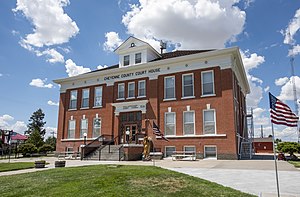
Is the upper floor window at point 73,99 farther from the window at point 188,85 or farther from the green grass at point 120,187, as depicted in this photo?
the green grass at point 120,187

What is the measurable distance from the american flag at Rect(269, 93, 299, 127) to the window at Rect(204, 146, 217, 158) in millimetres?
13448

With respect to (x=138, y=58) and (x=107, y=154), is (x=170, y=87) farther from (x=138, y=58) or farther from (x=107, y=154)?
(x=107, y=154)

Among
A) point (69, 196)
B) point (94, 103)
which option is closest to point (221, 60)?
point (94, 103)

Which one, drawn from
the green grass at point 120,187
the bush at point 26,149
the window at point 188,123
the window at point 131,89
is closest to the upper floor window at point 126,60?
the window at point 131,89

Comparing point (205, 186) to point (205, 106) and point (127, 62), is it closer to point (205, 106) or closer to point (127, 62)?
point (205, 106)

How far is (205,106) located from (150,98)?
18.1 feet

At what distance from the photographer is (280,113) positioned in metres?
7.74

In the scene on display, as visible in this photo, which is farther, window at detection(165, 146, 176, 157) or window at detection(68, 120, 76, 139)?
window at detection(68, 120, 76, 139)

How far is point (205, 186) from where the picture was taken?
801 centimetres

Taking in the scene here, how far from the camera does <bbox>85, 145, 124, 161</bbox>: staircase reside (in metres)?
21.0

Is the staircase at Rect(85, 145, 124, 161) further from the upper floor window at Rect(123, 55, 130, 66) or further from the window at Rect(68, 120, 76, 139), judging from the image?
the upper floor window at Rect(123, 55, 130, 66)

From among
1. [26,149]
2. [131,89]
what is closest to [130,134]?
[131,89]

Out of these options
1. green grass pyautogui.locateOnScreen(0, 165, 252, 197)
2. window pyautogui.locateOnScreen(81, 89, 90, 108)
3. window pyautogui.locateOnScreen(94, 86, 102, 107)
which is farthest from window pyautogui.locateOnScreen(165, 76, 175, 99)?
green grass pyautogui.locateOnScreen(0, 165, 252, 197)

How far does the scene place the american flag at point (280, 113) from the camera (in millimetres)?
7605
